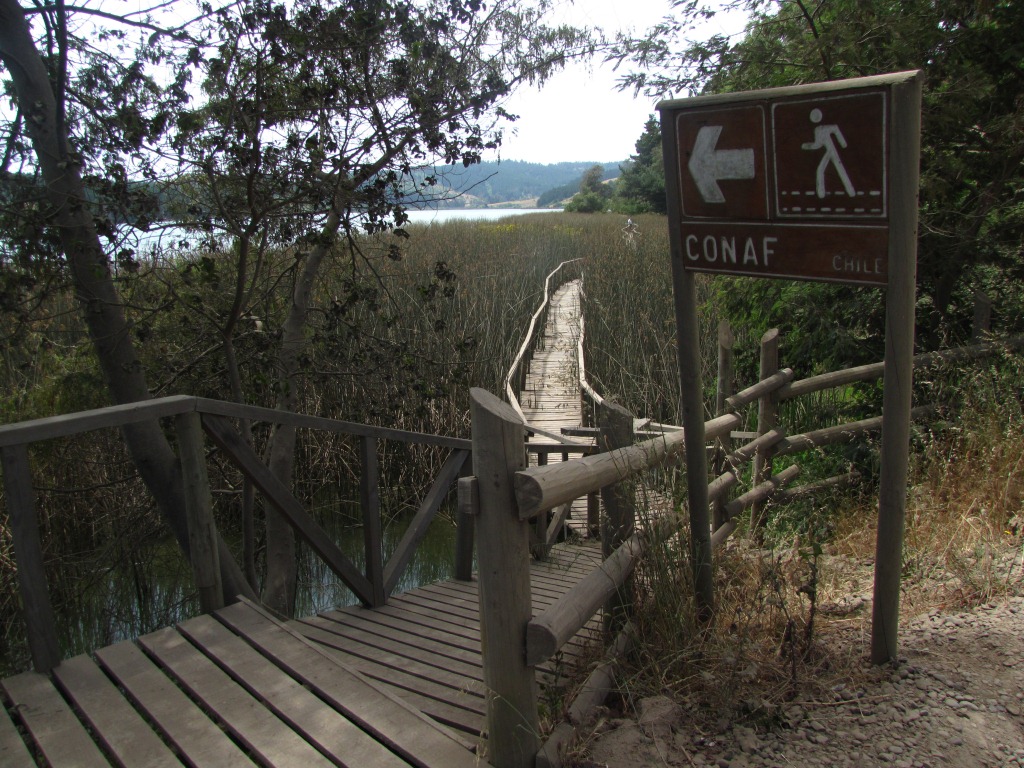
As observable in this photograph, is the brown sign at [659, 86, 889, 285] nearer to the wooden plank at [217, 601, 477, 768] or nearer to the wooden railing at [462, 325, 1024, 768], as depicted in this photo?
the wooden railing at [462, 325, 1024, 768]

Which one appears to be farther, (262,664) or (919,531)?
(919,531)

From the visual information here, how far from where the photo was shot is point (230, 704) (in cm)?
226

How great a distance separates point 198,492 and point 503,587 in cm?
135

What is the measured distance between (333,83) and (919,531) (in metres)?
3.44

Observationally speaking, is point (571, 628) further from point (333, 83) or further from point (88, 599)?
point (88, 599)

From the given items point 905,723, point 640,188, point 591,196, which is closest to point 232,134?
point 905,723

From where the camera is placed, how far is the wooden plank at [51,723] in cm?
199

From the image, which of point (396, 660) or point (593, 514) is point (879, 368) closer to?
point (593, 514)

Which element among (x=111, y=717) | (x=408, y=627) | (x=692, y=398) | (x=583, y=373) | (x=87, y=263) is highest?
(x=87, y=263)

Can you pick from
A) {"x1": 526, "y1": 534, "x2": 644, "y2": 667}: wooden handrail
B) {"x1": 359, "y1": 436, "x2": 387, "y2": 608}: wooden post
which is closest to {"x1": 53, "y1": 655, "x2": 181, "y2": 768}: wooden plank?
{"x1": 526, "y1": 534, "x2": 644, "y2": 667}: wooden handrail

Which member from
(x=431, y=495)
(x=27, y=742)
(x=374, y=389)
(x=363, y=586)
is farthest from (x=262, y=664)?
(x=374, y=389)

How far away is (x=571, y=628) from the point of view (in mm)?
2102

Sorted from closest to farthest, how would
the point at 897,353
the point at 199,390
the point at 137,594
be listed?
the point at 897,353 → the point at 199,390 → the point at 137,594

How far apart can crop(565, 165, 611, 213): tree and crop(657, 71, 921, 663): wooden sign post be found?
4540 centimetres
